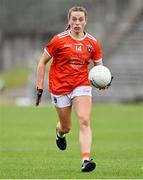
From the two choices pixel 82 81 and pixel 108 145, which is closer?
pixel 82 81

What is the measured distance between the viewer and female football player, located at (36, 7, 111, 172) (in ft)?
47.0

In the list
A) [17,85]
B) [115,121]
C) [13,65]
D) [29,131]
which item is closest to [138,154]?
[29,131]

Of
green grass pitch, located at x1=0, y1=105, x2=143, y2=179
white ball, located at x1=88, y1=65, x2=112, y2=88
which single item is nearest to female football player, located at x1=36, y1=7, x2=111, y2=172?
white ball, located at x1=88, y1=65, x2=112, y2=88

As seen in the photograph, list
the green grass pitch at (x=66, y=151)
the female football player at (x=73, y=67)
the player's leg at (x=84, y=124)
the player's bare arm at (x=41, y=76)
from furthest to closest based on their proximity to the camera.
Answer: the player's bare arm at (x=41, y=76), the female football player at (x=73, y=67), the player's leg at (x=84, y=124), the green grass pitch at (x=66, y=151)

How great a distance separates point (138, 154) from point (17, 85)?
41.8m

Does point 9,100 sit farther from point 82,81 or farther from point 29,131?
point 82,81

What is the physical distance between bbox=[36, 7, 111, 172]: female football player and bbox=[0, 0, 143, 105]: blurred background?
3436cm

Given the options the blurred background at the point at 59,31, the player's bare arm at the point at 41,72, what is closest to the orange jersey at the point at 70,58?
the player's bare arm at the point at 41,72

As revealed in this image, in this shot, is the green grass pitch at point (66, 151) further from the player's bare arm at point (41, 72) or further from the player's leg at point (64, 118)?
the player's bare arm at point (41, 72)

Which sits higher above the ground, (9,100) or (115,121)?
(115,121)

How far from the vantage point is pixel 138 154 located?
17.9 m

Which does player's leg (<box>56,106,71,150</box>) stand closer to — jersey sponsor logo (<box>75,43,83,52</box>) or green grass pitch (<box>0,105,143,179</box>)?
green grass pitch (<box>0,105,143,179</box>)

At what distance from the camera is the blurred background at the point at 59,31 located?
173 ft

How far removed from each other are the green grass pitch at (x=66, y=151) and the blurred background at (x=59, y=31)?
18.1m
